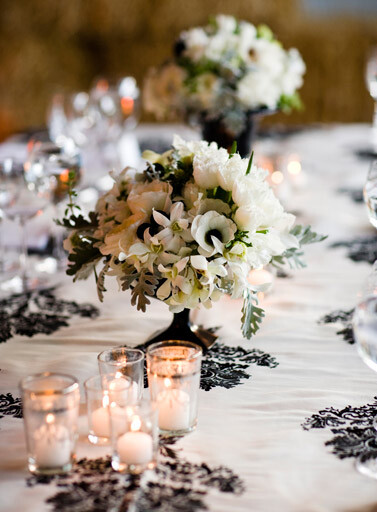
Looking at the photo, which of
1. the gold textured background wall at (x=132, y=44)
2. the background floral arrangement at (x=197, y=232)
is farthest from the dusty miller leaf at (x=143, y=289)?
the gold textured background wall at (x=132, y=44)

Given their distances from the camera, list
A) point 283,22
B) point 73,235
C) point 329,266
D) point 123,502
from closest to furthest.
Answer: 1. point 123,502
2. point 73,235
3. point 329,266
4. point 283,22

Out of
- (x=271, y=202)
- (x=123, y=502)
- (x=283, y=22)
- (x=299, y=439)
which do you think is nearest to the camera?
(x=123, y=502)

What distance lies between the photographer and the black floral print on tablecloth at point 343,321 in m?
1.13

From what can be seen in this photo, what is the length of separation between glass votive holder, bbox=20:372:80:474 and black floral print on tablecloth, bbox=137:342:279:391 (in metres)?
0.24

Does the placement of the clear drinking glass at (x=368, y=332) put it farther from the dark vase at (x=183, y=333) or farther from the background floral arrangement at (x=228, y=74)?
the background floral arrangement at (x=228, y=74)

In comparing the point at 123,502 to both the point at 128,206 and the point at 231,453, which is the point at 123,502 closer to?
the point at 231,453

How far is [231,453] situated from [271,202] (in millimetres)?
325

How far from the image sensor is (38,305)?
1.32 meters

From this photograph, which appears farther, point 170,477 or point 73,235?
point 73,235

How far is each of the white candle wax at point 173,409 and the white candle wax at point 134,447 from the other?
0.25 ft

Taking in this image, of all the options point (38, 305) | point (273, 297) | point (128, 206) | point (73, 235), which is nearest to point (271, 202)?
point (128, 206)

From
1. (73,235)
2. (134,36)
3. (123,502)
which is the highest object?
(134,36)

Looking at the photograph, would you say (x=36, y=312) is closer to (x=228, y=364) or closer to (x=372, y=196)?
(x=228, y=364)

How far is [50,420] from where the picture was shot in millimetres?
717
